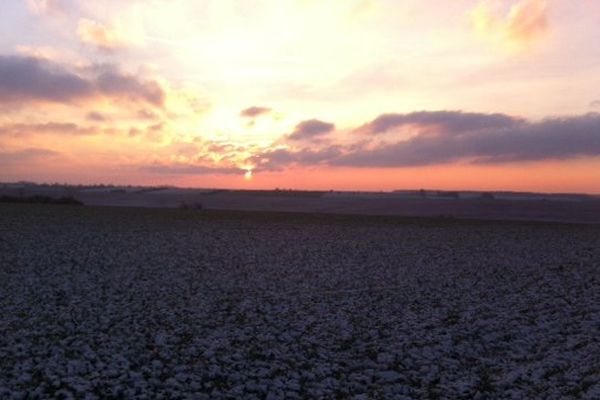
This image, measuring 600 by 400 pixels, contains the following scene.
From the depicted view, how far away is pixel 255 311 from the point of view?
56.5ft

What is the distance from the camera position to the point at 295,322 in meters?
15.8

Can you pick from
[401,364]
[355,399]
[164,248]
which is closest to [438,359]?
[401,364]

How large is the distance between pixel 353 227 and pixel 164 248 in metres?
21.1

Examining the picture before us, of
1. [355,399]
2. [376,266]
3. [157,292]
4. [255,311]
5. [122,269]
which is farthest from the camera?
[376,266]

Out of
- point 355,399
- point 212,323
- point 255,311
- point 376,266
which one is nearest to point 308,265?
→ point 376,266

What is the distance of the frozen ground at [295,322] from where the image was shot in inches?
428

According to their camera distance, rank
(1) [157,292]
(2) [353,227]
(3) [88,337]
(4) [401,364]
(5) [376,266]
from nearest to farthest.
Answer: (4) [401,364]
(3) [88,337]
(1) [157,292]
(5) [376,266]
(2) [353,227]

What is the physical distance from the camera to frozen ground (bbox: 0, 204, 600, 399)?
10875 millimetres

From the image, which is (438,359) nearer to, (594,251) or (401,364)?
(401,364)

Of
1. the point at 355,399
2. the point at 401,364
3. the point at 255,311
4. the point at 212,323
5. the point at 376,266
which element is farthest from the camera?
the point at 376,266

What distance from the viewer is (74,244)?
3416 cm

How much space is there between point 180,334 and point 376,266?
14498 millimetres

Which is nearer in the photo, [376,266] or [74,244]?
[376,266]

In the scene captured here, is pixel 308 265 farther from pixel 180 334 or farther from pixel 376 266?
pixel 180 334
